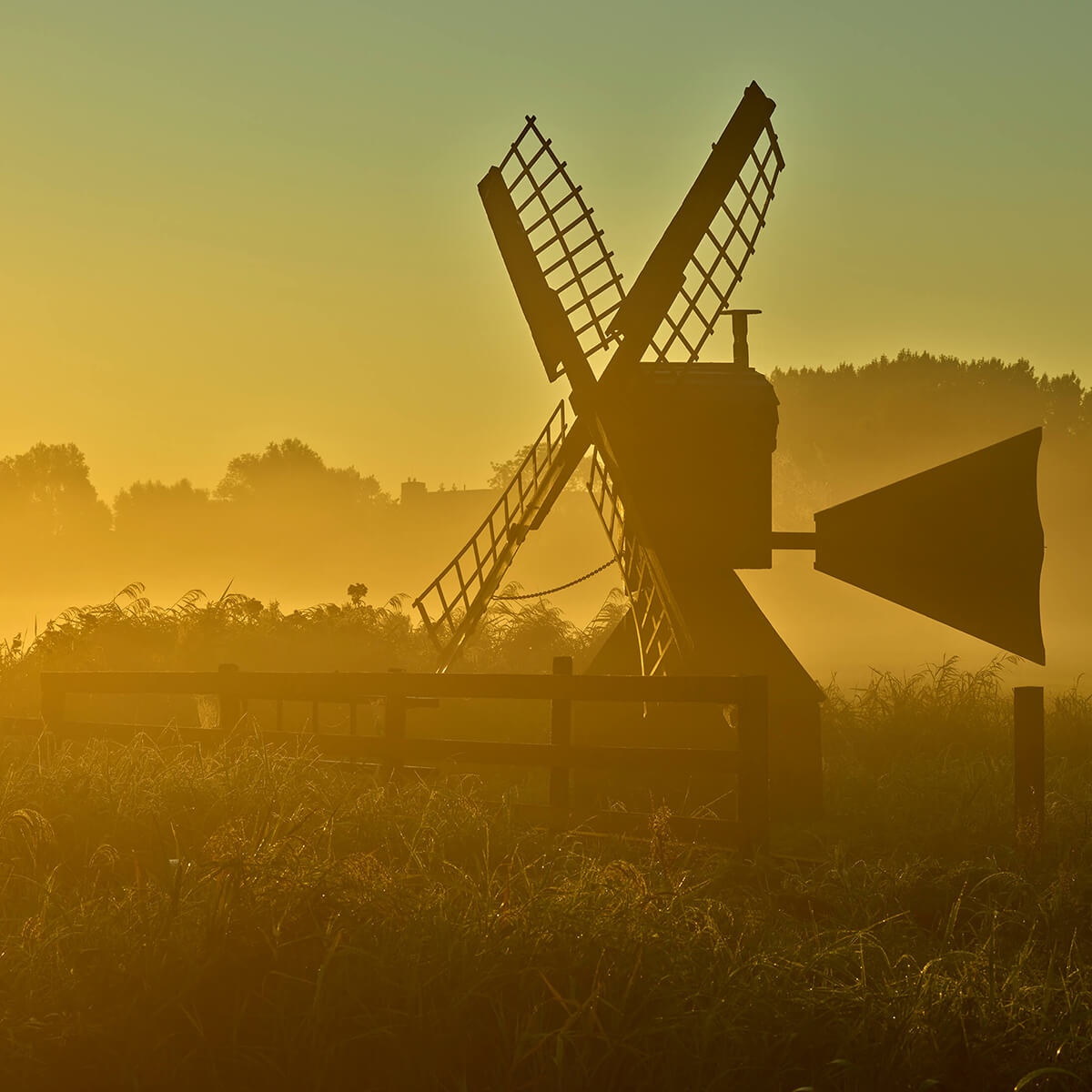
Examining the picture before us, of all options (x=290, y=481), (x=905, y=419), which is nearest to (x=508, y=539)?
(x=905, y=419)

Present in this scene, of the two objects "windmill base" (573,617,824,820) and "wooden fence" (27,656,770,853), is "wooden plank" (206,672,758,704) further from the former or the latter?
"windmill base" (573,617,824,820)

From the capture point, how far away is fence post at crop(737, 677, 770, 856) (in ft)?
29.9

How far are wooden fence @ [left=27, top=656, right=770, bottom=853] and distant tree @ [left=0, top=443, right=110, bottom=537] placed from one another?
8517cm

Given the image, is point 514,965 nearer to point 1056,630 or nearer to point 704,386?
point 704,386

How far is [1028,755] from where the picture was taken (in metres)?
10.0

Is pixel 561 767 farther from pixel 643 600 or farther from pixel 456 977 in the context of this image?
pixel 456 977

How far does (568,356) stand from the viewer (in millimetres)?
14430

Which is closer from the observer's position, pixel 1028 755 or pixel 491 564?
pixel 1028 755

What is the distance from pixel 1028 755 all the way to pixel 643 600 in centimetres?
457

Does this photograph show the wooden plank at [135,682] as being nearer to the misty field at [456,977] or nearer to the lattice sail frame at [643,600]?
the misty field at [456,977]

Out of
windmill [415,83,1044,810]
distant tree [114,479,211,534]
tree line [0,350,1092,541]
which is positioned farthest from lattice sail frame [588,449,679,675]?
distant tree [114,479,211,534]

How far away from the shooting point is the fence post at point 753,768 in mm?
A: 9125

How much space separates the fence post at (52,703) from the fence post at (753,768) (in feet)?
24.6

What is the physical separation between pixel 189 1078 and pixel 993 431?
5373 cm
